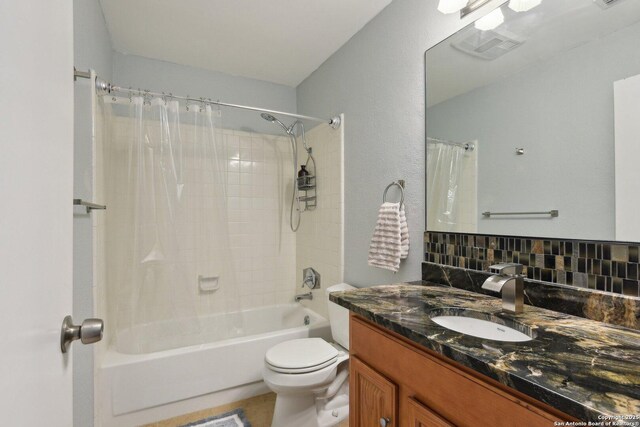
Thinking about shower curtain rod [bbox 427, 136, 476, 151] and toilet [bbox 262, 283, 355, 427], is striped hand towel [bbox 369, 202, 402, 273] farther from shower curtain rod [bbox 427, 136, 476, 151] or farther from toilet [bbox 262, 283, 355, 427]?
toilet [bbox 262, 283, 355, 427]

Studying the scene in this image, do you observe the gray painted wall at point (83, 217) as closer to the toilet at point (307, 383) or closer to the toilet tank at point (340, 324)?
the toilet at point (307, 383)

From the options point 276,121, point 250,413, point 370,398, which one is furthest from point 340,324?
point 276,121

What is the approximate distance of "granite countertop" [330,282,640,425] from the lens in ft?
1.74

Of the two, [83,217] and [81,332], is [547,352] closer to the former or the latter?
[81,332]

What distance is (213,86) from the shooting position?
262 cm

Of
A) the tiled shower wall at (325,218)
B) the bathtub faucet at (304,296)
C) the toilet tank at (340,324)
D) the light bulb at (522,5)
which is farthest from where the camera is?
the bathtub faucet at (304,296)

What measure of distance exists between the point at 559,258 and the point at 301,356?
128 centimetres

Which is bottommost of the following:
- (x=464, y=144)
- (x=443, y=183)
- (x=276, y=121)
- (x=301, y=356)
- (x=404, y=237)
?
(x=301, y=356)

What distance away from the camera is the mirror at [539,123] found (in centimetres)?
93

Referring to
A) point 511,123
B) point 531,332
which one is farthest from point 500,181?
point 531,332

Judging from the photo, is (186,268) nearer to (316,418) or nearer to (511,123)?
(316,418)

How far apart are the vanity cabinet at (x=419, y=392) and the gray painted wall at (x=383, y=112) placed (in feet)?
2.25

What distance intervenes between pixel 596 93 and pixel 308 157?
2021 mm
